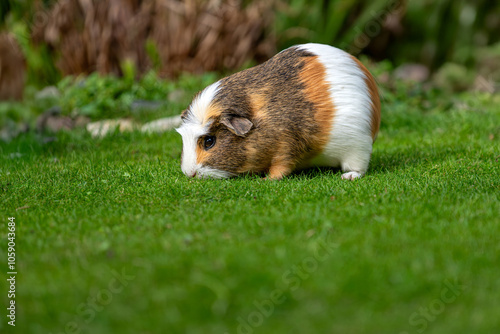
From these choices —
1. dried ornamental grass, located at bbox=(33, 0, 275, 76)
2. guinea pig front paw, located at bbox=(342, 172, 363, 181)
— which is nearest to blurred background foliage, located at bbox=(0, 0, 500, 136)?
dried ornamental grass, located at bbox=(33, 0, 275, 76)

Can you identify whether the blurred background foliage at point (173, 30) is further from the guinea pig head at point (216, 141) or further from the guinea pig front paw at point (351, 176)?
the guinea pig front paw at point (351, 176)

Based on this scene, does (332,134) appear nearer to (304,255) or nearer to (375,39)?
(304,255)

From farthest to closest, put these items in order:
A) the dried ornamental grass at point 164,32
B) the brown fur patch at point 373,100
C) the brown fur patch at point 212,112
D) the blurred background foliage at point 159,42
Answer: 1. the dried ornamental grass at point 164,32
2. the blurred background foliage at point 159,42
3. the brown fur patch at point 373,100
4. the brown fur patch at point 212,112

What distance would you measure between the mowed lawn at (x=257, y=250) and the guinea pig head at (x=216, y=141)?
0.16 metres

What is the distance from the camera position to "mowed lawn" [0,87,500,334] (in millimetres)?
2598

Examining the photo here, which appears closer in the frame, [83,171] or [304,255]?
[304,255]

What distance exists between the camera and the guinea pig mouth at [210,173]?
16.1ft

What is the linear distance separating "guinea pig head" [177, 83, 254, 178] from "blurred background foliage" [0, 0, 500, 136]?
390cm

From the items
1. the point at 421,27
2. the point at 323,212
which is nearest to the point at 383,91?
the point at 421,27

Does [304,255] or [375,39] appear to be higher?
[304,255]

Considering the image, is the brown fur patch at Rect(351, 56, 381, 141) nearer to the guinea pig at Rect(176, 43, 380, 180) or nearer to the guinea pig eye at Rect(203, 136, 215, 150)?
the guinea pig at Rect(176, 43, 380, 180)

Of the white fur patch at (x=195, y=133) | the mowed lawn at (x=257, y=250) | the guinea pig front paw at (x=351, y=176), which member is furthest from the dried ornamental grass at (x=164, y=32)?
the guinea pig front paw at (x=351, y=176)

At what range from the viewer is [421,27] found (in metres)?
12.1

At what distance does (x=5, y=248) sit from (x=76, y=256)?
564 millimetres
